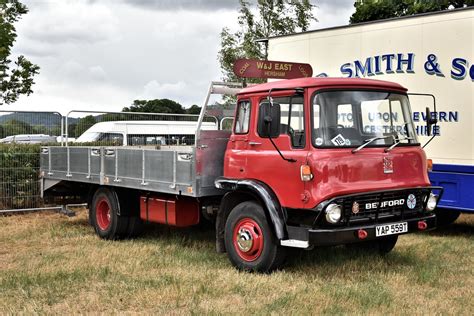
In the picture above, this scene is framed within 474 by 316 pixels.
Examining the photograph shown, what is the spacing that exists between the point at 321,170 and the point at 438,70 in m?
4.18

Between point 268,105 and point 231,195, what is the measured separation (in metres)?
1.32

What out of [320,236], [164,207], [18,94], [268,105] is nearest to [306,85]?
[268,105]

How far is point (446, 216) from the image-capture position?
10305 mm

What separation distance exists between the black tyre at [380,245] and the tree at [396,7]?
13.1 m

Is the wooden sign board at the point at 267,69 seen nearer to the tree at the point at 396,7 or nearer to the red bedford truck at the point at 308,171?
the red bedford truck at the point at 308,171

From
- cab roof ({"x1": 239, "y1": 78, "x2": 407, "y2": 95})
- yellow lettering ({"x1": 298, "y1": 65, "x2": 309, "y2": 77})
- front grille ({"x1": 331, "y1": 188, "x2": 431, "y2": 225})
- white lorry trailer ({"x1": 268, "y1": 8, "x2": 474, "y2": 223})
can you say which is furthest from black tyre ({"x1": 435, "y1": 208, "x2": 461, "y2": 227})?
cab roof ({"x1": 239, "y1": 78, "x2": 407, "y2": 95})

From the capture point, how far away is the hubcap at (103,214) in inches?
378

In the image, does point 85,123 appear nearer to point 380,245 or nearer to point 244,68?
point 244,68

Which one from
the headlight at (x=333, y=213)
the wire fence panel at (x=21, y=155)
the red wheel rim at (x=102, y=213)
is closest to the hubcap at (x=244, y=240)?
the headlight at (x=333, y=213)

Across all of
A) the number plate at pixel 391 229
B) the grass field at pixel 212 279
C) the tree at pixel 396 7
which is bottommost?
the grass field at pixel 212 279

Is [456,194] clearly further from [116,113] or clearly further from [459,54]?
[116,113]

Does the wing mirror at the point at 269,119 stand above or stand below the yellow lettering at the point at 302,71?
below

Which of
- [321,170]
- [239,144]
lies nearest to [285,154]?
[321,170]

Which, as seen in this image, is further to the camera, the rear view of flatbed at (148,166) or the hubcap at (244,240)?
the rear view of flatbed at (148,166)
